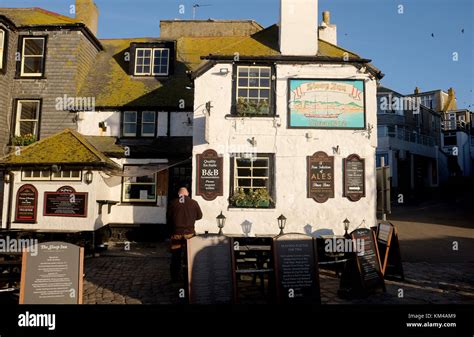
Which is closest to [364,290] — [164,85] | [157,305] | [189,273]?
[189,273]

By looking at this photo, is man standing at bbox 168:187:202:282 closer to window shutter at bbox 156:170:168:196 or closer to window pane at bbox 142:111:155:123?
window shutter at bbox 156:170:168:196

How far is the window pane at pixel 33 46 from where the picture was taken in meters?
14.9

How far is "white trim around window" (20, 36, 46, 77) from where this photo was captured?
48.4 ft

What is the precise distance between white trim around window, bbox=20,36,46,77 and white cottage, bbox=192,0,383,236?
8.51 meters

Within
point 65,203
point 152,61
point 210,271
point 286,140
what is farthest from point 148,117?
point 210,271

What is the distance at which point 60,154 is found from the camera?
465 inches

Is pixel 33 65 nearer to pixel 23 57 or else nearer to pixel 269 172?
pixel 23 57

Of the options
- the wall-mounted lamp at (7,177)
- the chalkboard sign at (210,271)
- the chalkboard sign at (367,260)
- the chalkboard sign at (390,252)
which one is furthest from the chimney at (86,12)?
the chalkboard sign at (390,252)

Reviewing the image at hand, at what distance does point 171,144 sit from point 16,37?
894 centimetres

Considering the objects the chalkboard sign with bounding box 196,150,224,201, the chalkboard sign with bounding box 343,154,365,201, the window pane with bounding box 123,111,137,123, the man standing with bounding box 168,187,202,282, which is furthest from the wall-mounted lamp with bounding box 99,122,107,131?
the chalkboard sign with bounding box 343,154,365,201

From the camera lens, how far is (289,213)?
10.9 m

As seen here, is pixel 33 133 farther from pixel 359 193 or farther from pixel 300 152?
pixel 359 193

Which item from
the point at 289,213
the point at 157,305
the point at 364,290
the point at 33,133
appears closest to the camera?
the point at 157,305

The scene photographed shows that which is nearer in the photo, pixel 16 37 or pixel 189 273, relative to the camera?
pixel 189 273
